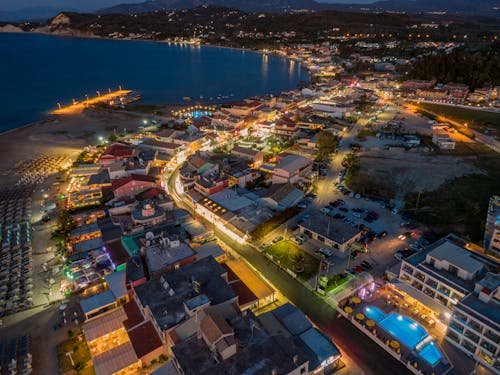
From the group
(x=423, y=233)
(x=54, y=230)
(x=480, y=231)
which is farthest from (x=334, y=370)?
(x=54, y=230)

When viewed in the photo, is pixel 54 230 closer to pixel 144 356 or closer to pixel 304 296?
pixel 144 356

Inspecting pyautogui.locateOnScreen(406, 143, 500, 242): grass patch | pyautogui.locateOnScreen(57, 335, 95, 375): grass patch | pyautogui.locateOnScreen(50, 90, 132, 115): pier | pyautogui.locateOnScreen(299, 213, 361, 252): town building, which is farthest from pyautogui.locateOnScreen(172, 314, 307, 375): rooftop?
pyautogui.locateOnScreen(50, 90, 132, 115): pier

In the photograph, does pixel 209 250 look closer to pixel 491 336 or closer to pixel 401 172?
pixel 491 336

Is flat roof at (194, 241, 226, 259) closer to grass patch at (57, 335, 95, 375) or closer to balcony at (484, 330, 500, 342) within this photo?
grass patch at (57, 335, 95, 375)

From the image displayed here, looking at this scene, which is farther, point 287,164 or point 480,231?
point 287,164

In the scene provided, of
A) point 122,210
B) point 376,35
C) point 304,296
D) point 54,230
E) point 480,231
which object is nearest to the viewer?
point 304,296

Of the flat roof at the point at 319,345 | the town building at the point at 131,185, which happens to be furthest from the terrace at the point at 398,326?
the town building at the point at 131,185

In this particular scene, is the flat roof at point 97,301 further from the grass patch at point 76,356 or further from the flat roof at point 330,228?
the flat roof at point 330,228
